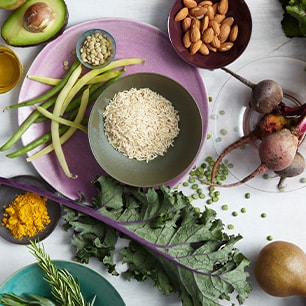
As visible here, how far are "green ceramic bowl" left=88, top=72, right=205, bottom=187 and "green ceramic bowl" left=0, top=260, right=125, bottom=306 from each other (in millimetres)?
302

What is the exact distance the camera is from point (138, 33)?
1.58 metres

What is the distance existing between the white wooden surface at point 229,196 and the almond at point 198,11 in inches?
3.6

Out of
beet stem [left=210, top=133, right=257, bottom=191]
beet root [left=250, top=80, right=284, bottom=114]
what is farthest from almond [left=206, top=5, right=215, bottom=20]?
beet stem [left=210, top=133, right=257, bottom=191]

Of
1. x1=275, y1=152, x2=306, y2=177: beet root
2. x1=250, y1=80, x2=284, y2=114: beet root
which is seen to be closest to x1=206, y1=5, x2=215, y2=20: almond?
x1=250, y1=80, x2=284, y2=114: beet root

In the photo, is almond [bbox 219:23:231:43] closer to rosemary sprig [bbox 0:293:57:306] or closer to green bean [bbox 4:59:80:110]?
green bean [bbox 4:59:80:110]

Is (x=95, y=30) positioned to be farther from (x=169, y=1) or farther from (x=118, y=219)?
(x=118, y=219)

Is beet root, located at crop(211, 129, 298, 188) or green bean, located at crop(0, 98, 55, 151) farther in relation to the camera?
green bean, located at crop(0, 98, 55, 151)

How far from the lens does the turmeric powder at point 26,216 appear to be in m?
1.56

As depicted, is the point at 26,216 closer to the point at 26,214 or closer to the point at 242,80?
the point at 26,214

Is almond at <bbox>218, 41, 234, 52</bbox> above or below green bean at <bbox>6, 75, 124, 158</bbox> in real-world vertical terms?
above

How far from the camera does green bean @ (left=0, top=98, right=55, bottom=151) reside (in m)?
1.56

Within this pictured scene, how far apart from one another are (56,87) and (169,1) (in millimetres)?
432

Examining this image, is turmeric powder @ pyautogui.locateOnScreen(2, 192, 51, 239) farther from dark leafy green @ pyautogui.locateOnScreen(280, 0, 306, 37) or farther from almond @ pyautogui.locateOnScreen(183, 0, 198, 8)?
dark leafy green @ pyautogui.locateOnScreen(280, 0, 306, 37)

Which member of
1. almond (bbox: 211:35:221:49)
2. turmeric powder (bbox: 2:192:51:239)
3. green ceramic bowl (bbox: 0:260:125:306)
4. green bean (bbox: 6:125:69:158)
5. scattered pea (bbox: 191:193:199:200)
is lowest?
green ceramic bowl (bbox: 0:260:125:306)
